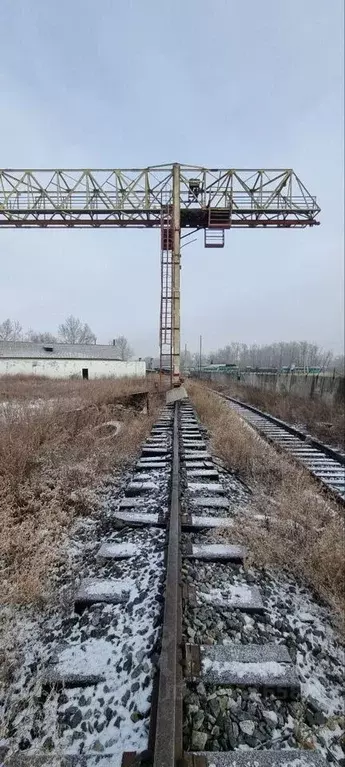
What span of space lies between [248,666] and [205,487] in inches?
103

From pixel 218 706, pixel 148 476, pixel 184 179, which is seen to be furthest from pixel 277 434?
pixel 184 179

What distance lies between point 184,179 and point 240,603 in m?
15.7

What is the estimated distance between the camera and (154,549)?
2.78 m

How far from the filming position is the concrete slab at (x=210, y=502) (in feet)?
12.2

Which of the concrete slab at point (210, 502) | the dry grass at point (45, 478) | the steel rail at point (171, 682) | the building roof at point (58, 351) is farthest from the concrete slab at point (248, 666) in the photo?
the building roof at point (58, 351)

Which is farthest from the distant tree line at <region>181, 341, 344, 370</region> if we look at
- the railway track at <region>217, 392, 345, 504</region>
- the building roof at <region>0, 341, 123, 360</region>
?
the railway track at <region>217, 392, 345, 504</region>

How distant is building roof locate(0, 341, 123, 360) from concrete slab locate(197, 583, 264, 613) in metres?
37.5

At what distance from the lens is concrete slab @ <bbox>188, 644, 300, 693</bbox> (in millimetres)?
1624

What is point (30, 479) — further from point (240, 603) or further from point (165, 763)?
point (165, 763)

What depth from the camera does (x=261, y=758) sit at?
131cm

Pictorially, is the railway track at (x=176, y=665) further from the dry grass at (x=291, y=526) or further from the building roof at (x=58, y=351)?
the building roof at (x=58, y=351)

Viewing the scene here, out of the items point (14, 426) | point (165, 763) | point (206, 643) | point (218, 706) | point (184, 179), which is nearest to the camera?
point (165, 763)

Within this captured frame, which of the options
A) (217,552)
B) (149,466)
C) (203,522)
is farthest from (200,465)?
(217,552)

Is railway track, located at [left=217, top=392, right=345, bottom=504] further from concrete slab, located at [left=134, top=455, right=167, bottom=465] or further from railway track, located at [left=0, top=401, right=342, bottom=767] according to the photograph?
railway track, located at [left=0, top=401, right=342, bottom=767]
